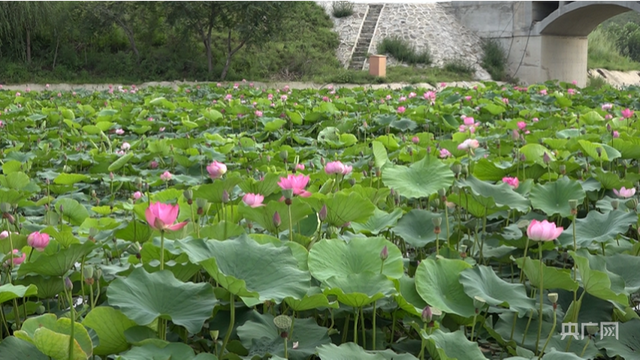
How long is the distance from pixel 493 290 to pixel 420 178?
59 centimetres

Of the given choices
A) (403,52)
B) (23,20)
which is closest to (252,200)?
(23,20)

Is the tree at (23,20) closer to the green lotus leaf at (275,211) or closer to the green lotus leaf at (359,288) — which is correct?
the green lotus leaf at (275,211)

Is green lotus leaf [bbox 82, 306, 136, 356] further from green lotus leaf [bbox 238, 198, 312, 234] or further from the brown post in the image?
the brown post

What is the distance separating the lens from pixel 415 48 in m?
17.2

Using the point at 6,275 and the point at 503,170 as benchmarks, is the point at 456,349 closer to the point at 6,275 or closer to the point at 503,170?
the point at 6,275

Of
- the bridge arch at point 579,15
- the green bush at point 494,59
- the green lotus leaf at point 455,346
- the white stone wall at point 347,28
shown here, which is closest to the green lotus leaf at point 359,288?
the green lotus leaf at point 455,346

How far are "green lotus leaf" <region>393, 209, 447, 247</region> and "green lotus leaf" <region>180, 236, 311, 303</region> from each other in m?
0.49

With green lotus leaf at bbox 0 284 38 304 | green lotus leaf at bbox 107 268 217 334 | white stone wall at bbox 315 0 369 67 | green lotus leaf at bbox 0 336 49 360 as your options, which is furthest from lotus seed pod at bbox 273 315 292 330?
white stone wall at bbox 315 0 369 67

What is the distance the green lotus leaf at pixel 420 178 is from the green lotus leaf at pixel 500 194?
7 cm

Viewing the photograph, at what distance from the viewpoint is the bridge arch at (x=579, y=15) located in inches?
560

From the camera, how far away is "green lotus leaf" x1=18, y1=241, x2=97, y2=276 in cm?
110

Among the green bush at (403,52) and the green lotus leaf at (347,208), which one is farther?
the green bush at (403,52)

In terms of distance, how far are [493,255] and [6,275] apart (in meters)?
1.04

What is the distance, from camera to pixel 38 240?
1.23m
